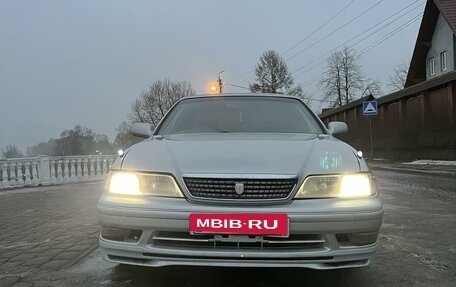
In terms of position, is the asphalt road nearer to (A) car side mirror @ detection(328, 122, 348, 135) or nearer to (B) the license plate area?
(B) the license plate area

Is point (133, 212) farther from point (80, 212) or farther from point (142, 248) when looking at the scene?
point (80, 212)

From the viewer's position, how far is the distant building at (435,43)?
91.2ft

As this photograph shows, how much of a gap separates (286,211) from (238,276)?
1.06 metres

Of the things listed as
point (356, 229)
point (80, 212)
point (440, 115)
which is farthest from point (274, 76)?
point (356, 229)

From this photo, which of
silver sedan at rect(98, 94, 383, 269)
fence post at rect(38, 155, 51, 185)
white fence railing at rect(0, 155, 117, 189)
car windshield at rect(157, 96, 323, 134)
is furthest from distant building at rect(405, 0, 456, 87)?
silver sedan at rect(98, 94, 383, 269)

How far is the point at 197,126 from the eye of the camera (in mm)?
4527

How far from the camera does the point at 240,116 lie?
4.63 meters

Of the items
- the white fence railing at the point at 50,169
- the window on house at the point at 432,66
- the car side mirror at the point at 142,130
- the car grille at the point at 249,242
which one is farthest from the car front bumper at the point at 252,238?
the window on house at the point at 432,66

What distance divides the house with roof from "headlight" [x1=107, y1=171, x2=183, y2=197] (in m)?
14.7

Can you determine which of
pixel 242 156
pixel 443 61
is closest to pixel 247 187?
pixel 242 156

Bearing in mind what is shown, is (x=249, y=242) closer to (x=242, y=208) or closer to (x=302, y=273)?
(x=242, y=208)

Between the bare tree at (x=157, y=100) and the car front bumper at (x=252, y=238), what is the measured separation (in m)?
61.6

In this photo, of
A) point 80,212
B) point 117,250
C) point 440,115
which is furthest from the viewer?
point 440,115

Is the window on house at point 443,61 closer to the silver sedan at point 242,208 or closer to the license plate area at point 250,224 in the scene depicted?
the silver sedan at point 242,208
